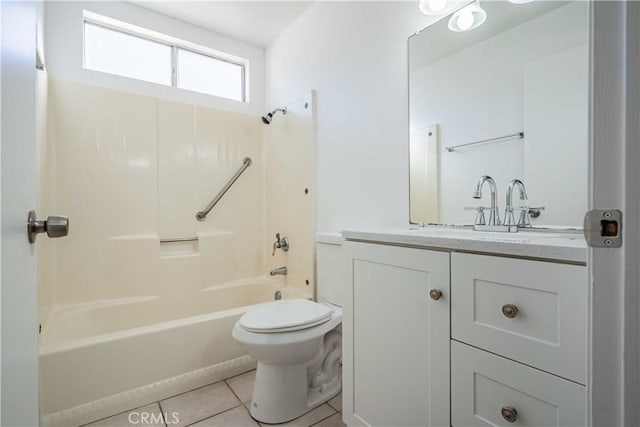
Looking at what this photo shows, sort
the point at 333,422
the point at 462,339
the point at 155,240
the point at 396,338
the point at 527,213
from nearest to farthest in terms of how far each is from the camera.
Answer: the point at 462,339 → the point at 396,338 → the point at 527,213 → the point at 333,422 → the point at 155,240

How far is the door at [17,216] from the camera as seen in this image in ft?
1.32

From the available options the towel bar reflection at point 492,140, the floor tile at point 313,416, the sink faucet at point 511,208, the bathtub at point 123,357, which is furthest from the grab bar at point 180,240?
the sink faucet at point 511,208

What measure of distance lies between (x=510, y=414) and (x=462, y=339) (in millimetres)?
179

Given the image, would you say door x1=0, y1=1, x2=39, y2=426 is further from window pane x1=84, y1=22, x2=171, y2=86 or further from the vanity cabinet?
window pane x1=84, y1=22, x2=171, y2=86

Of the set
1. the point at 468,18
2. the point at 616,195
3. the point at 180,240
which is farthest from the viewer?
the point at 180,240

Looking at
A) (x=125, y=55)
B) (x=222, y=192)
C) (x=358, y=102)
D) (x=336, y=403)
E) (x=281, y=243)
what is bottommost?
(x=336, y=403)

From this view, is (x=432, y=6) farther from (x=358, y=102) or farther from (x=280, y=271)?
(x=280, y=271)

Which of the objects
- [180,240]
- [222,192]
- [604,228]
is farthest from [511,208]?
[180,240]

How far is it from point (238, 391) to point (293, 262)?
2.88 ft

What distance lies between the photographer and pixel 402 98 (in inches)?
57.7

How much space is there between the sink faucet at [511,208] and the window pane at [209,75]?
227 cm

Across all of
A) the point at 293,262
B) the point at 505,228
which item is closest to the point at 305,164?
the point at 293,262

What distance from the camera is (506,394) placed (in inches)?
27.5

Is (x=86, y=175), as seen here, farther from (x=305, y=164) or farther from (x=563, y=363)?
(x=563, y=363)
